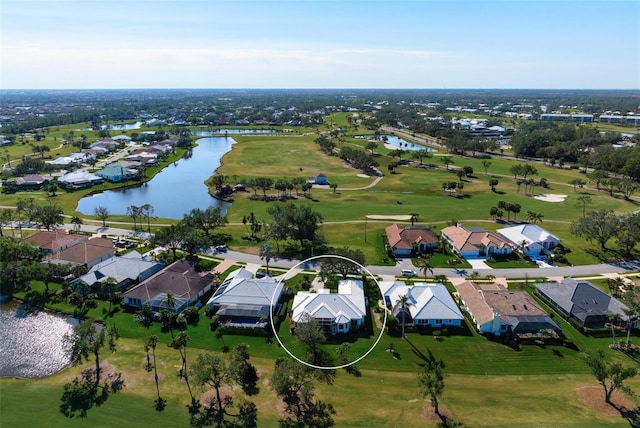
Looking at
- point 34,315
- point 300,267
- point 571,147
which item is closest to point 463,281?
point 300,267

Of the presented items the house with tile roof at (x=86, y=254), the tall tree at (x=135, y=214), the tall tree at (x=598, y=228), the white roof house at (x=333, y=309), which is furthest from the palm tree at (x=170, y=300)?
the tall tree at (x=598, y=228)

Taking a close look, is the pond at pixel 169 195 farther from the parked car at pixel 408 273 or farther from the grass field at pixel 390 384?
the parked car at pixel 408 273

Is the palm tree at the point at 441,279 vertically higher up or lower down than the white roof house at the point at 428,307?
lower down

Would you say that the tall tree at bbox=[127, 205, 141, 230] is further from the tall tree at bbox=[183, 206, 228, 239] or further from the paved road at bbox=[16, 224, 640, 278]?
the paved road at bbox=[16, 224, 640, 278]

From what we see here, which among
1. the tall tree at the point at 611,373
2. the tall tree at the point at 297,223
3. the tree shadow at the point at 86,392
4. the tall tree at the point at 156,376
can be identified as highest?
the tall tree at the point at 297,223

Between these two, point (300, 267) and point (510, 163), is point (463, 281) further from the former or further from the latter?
point (510, 163)

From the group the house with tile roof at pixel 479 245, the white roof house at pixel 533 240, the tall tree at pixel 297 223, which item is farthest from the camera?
the white roof house at pixel 533 240

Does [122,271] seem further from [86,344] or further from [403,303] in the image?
[403,303]
